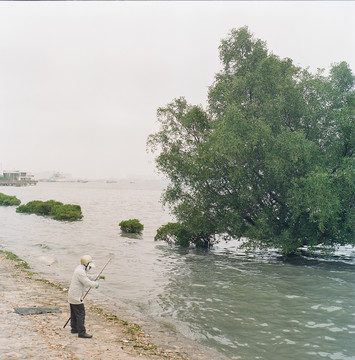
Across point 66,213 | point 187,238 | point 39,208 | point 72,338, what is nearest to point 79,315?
point 72,338

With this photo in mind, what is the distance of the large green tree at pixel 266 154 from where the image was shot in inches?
981

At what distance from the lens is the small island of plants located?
54750 millimetres

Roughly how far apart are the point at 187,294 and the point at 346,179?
1321cm

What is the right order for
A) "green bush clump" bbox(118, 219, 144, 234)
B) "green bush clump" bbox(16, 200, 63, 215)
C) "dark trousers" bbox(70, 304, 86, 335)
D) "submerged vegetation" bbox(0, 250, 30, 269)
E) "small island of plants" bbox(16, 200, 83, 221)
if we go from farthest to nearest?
"green bush clump" bbox(16, 200, 63, 215) → "small island of plants" bbox(16, 200, 83, 221) → "green bush clump" bbox(118, 219, 144, 234) → "submerged vegetation" bbox(0, 250, 30, 269) → "dark trousers" bbox(70, 304, 86, 335)

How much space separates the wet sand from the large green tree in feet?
50.2

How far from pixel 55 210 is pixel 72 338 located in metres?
50.9

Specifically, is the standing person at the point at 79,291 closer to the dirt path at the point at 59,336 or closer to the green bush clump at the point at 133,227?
the dirt path at the point at 59,336

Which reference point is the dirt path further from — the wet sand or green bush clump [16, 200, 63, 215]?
green bush clump [16, 200, 63, 215]

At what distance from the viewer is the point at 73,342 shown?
34.8 ft

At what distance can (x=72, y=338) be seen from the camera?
10.9 meters

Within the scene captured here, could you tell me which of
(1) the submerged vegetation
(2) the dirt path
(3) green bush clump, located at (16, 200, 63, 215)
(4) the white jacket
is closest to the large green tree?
(1) the submerged vegetation

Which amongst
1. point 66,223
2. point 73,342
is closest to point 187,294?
point 73,342

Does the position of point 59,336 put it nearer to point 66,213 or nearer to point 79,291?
point 79,291

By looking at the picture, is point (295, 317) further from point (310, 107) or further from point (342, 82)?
point (342, 82)
